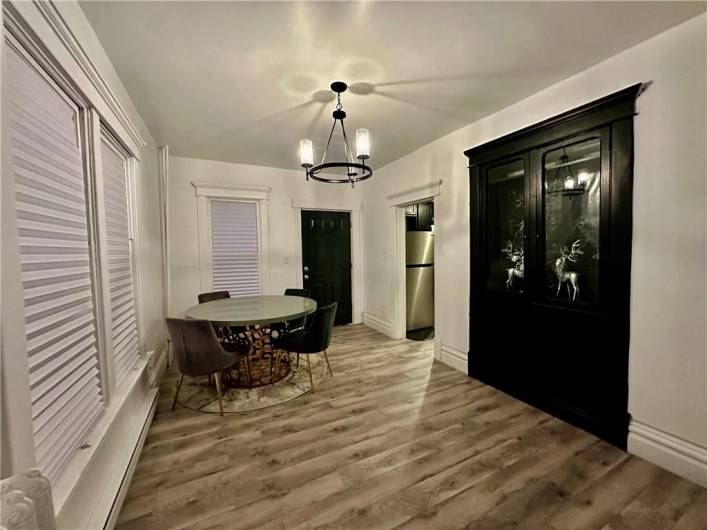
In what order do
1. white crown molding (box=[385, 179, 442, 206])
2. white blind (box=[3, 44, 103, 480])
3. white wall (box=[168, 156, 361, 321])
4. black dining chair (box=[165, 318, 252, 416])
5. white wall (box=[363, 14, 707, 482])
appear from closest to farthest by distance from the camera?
white blind (box=[3, 44, 103, 480]) < white wall (box=[363, 14, 707, 482]) < black dining chair (box=[165, 318, 252, 416]) < white crown molding (box=[385, 179, 442, 206]) < white wall (box=[168, 156, 361, 321])

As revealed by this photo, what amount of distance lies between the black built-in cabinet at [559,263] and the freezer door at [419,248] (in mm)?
1610

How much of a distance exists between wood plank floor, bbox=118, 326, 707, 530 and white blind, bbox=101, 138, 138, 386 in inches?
24.6

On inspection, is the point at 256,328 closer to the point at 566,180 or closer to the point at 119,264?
the point at 119,264

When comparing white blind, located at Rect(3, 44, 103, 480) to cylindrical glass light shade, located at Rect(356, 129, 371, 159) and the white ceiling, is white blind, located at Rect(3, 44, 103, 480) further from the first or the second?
cylindrical glass light shade, located at Rect(356, 129, 371, 159)

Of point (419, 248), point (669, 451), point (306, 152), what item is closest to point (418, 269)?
point (419, 248)

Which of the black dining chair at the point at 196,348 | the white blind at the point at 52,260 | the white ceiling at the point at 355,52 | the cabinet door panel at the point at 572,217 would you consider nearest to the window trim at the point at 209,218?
the white ceiling at the point at 355,52

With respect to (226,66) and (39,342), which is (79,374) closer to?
(39,342)

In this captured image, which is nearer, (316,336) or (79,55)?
(79,55)

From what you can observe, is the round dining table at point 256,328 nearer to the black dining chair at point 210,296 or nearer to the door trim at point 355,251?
the black dining chair at point 210,296

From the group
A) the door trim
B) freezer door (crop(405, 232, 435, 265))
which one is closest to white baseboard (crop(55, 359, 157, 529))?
the door trim

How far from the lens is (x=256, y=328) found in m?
3.13

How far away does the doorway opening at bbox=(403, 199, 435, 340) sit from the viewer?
4531 mm

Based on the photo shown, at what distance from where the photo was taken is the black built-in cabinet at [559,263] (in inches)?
76.9

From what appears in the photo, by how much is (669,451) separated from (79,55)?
12.8 ft
